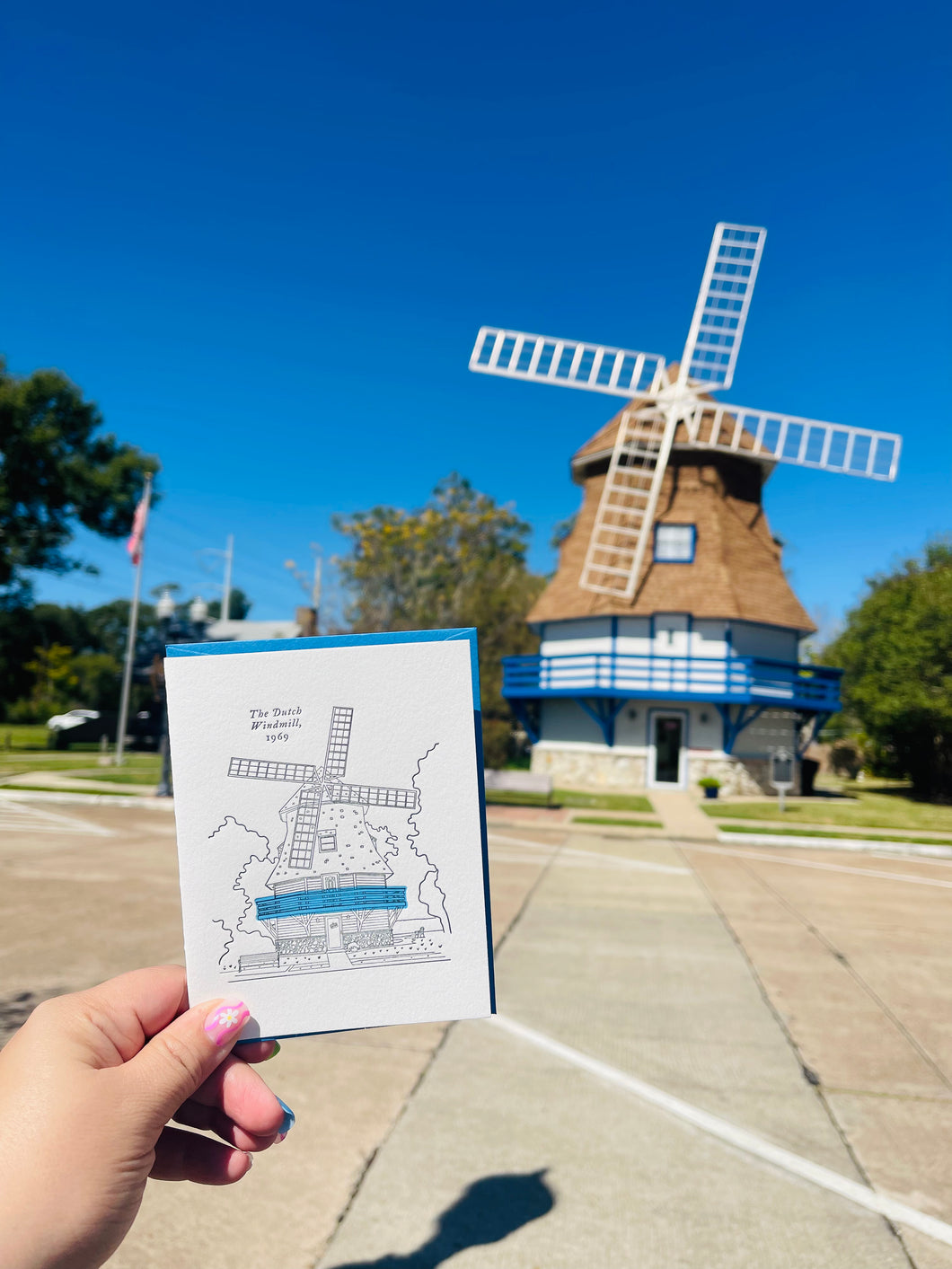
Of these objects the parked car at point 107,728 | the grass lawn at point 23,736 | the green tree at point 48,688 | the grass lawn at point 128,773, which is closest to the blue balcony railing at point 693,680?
the grass lawn at point 128,773

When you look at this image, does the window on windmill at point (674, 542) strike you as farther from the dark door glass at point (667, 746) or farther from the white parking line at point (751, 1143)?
the white parking line at point (751, 1143)

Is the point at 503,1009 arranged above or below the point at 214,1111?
below

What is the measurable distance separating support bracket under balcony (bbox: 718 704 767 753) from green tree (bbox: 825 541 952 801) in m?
5.02

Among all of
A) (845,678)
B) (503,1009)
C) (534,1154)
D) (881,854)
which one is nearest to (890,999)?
(503,1009)

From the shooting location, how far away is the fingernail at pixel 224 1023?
1444 millimetres

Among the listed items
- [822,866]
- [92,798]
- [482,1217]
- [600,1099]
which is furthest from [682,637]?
[482,1217]

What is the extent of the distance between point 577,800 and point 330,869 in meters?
20.1

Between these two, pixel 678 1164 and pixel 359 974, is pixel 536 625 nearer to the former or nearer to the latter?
pixel 678 1164

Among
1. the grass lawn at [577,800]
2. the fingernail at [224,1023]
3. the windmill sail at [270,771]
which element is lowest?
the grass lawn at [577,800]

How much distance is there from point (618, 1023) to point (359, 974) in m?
4.46

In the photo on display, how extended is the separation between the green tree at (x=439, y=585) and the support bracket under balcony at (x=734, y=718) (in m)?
8.45

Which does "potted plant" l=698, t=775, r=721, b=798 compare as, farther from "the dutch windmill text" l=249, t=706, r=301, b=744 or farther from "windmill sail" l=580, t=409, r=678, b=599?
"the dutch windmill text" l=249, t=706, r=301, b=744

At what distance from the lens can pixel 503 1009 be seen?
559cm

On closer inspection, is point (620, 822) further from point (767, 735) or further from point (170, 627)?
point (170, 627)
